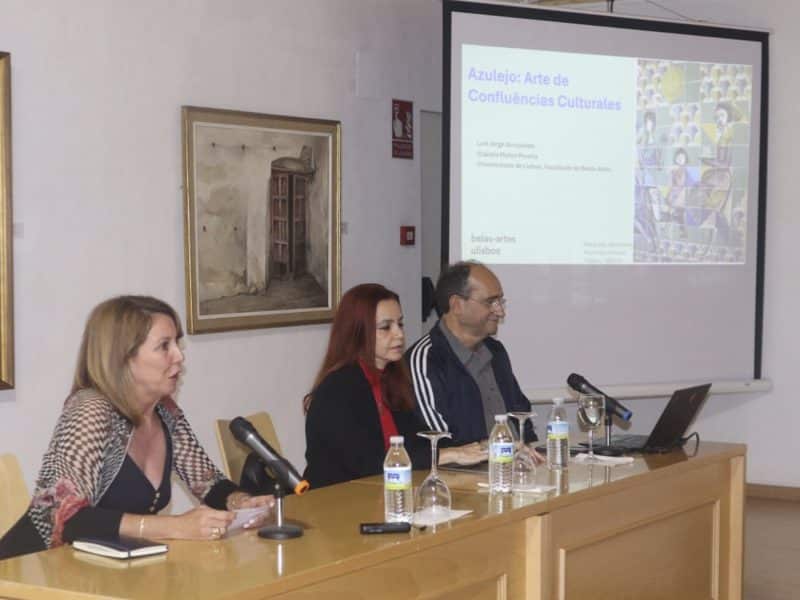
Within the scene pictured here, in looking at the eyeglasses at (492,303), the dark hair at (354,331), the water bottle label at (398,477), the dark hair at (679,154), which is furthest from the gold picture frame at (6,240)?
the dark hair at (679,154)

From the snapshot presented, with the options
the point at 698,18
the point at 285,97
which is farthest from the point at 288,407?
the point at 698,18

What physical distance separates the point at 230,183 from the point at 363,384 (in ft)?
6.22

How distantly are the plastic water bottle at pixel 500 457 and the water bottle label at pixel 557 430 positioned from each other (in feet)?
1.57

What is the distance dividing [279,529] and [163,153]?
266 centimetres

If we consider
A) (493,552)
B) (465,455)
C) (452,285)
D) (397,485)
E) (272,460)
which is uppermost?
(452,285)

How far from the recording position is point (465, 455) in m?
3.84

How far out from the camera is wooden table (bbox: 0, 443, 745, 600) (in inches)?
97.1

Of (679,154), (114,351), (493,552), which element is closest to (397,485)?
(493,552)

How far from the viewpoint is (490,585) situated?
3186 millimetres

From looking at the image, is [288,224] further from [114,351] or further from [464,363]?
[114,351]

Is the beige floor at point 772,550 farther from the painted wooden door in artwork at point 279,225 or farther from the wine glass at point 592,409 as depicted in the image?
the painted wooden door in artwork at point 279,225

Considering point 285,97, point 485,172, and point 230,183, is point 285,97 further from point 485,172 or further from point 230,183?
point 485,172

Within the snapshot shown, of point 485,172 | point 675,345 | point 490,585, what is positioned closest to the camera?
point 490,585

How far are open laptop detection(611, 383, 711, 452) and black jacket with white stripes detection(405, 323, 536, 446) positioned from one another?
20.4 inches
